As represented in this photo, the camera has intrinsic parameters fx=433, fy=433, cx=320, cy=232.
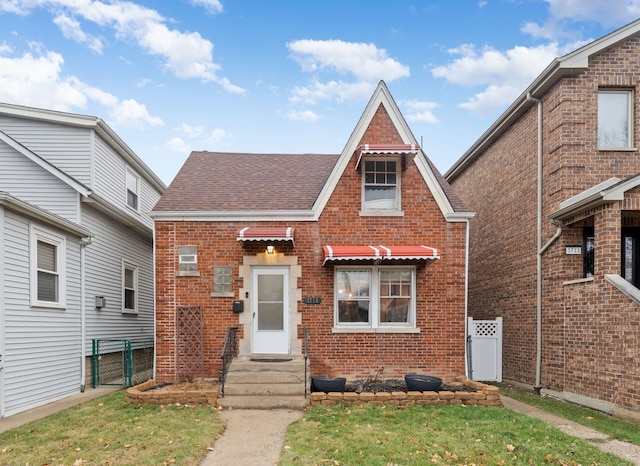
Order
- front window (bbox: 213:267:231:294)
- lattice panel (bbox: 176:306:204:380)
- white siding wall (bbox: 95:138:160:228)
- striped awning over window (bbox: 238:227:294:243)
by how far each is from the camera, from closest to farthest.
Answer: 1. striped awning over window (bbox: 238:227:294:243)
2. lattice panel (bbox: 176:306:204:380)
3. front window (bbox: 213:267:231:294)
4. white siding wall (bbox: 95:138:160:228)

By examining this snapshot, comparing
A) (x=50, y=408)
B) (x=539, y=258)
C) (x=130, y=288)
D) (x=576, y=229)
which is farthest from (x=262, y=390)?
(x=576, y=229)

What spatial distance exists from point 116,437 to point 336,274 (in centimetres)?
573

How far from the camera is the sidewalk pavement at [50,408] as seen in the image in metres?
7.64

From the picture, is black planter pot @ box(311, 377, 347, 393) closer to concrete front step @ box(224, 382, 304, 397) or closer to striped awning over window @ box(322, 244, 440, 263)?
concrete front step @ box(224, 382, 304, 397)

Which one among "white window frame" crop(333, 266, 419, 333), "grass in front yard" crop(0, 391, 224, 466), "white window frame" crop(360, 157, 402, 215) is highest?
"white window frame" crop(360, 157, 402, 215)

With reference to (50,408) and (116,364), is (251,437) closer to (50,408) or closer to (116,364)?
(50,408)

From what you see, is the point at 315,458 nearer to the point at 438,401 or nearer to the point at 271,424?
the point at 271,424

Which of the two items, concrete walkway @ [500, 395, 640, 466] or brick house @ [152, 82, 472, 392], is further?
brick house @ [152, 82, 472, 392]

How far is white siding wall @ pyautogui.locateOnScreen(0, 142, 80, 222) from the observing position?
1131 cm

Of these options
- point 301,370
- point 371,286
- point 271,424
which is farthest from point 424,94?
point 271,424

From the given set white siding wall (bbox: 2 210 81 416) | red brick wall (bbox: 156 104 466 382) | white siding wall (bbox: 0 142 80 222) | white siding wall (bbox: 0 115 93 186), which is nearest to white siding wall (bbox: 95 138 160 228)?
white siding wall (bbox: 0 115 93 186)

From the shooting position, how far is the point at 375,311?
34.3 ft

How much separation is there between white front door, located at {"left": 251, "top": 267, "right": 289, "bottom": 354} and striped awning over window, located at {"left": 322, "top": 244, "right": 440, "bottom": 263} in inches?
59.4

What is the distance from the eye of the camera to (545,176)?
36.0 ft
